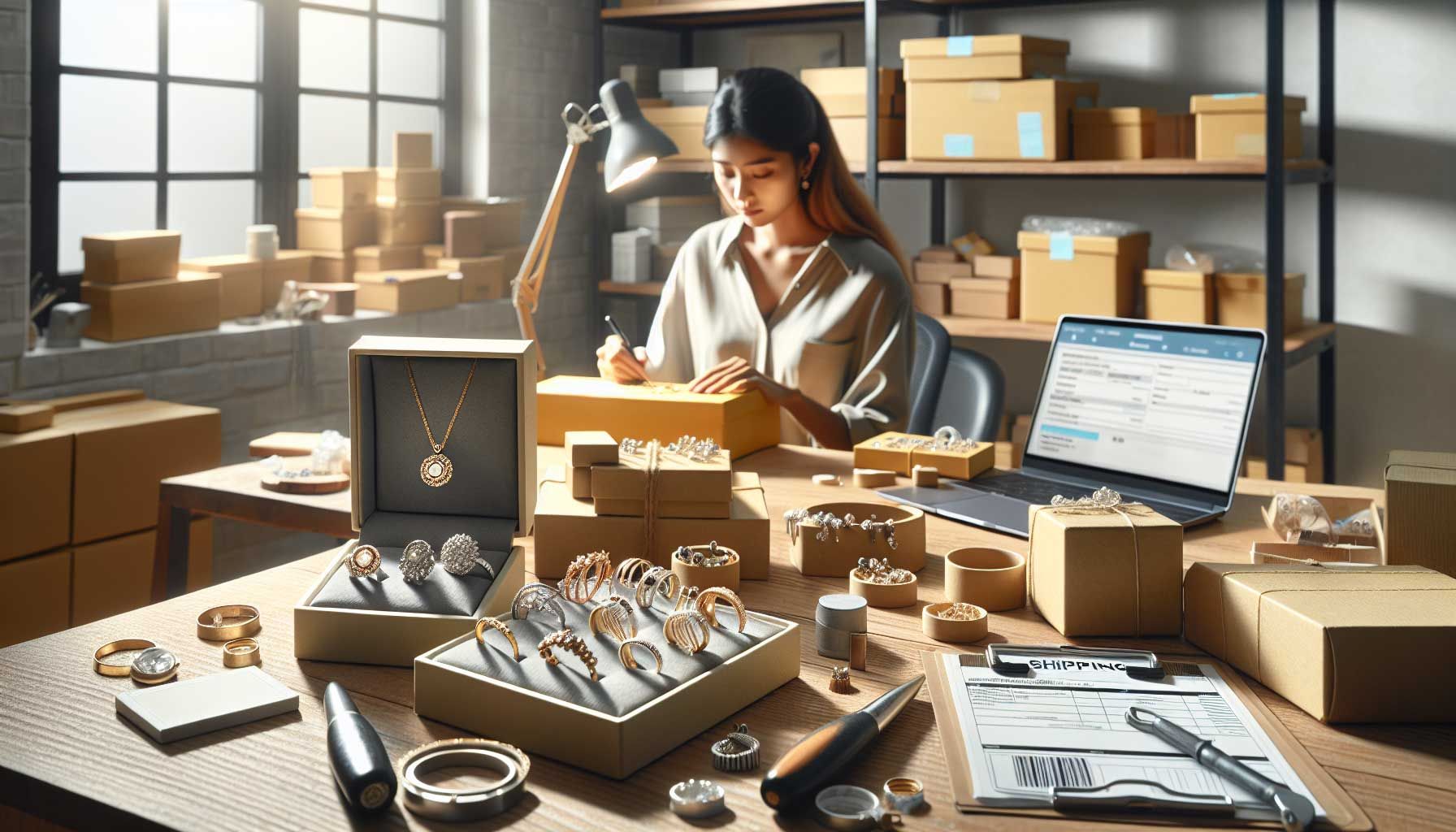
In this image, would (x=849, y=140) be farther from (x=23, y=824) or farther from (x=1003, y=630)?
(x=23, y=824)

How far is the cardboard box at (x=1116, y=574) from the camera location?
1.19m

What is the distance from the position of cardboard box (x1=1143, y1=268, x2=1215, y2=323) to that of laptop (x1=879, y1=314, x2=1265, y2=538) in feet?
5.71

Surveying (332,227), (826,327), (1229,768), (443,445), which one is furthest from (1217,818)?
(332,227)

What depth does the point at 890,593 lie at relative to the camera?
1291 mm

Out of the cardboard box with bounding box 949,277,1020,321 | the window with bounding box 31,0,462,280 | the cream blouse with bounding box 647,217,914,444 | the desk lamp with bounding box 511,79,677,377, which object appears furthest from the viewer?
the cardboard box with bounding box 949,277,1020,321

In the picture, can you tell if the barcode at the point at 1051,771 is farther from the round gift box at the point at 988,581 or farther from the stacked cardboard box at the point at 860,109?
the stacked cardboard box at the point at 860,109

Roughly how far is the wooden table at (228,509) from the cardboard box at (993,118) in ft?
7.54

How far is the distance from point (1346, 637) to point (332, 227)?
3197mm

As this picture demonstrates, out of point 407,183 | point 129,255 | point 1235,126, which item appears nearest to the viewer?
point 129,255

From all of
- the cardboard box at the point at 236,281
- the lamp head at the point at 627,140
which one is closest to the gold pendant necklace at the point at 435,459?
the lamp head at the point at 627,140

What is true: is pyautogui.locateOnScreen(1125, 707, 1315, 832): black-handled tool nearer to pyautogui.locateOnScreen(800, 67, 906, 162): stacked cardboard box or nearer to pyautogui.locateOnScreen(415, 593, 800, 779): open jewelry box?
pyautogui.locateOnScreen(415, 593, 800, 779): open jewelry box

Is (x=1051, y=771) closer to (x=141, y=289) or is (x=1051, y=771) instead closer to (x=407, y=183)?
(x=141, y=289)

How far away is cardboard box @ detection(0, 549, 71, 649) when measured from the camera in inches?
98.5

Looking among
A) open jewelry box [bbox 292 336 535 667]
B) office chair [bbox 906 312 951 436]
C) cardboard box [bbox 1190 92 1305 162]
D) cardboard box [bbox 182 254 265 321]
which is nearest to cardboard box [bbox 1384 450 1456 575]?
open jewelry box [bbox 292 336 535 667]
